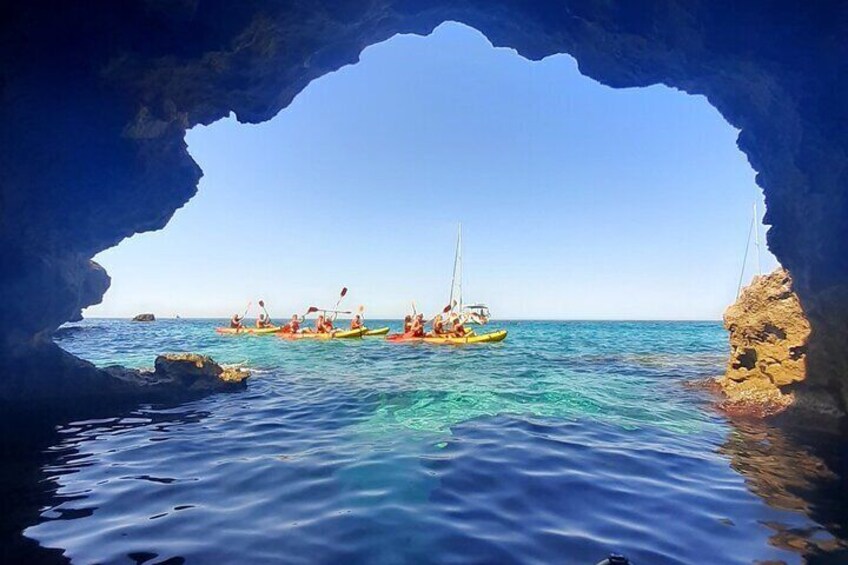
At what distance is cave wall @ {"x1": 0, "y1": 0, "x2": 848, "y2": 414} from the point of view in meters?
7.51

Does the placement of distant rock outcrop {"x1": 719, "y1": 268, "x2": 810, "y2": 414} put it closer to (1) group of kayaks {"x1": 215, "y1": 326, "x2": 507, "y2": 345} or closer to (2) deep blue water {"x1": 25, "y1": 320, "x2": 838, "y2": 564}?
(2) deep blue water {"x1": 25, "y1": 320, "x2": 838, "y2": 564}

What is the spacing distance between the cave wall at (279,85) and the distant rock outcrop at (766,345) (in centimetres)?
80

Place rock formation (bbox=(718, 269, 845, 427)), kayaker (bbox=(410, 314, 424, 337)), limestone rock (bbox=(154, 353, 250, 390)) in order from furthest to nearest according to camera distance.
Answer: kayaker (bbox=(410, 314, 424, 337)) < limestone rock (bbox=(154, 353, 250, 390)) < rock formation (bbox=(718, 269, 845, 427))

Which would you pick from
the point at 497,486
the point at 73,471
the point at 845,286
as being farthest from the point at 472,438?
the point at 845,286

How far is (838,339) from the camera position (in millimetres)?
8555

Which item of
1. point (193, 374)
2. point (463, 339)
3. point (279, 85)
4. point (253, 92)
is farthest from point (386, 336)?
point (253, 92)

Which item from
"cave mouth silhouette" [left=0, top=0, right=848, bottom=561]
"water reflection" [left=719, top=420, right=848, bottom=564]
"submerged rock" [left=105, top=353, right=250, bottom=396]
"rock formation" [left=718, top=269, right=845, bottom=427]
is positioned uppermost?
"cave mouth silhouette" [left=0, top=0, right=848, bottom=561]

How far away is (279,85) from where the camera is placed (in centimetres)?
1076

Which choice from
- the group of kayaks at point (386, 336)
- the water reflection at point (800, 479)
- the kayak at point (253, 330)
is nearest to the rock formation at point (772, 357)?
the water reflection at point (800, 479)

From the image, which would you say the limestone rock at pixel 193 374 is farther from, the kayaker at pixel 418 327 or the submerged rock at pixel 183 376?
the kayaker at pixel 418 327

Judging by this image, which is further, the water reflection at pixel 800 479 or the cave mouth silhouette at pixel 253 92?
the cave mouth silhouette at pixel 253 92

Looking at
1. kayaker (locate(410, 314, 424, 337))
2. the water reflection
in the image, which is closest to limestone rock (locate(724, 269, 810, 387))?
the water reflection

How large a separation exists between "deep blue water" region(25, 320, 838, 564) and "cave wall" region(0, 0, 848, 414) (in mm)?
4140

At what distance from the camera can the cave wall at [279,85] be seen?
24.6 feet
